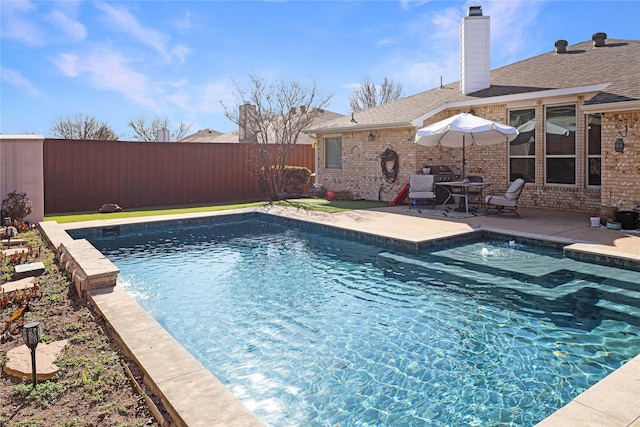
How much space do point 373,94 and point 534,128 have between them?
94.3ft

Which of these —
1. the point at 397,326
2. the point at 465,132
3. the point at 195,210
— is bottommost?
the point at 397,326

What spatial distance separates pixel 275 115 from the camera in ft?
53.6

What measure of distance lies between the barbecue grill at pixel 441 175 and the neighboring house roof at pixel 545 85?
1.30m

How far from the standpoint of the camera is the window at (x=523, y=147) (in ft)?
38.5

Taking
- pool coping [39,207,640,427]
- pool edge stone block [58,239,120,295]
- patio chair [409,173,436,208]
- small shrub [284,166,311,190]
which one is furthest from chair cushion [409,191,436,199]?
pool coping [39,207,640,427]

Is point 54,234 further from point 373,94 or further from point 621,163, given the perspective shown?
point 373,94

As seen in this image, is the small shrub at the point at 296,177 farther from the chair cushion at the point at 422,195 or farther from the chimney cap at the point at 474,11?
the chimney cap at the point at 474,11

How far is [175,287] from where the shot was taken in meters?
6.17

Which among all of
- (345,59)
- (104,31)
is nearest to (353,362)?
(104,31)

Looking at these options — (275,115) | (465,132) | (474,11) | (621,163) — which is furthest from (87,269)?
(474,11)

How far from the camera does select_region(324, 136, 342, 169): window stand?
16.1 metres

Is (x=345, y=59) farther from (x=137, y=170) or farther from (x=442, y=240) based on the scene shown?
(x=442, y=240)

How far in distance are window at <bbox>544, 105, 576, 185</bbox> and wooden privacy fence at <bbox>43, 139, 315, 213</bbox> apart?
9.15 m

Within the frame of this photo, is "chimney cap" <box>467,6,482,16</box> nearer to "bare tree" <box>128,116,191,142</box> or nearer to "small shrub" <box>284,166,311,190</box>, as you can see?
"small shrub" <box>284,166,311,190</box>
